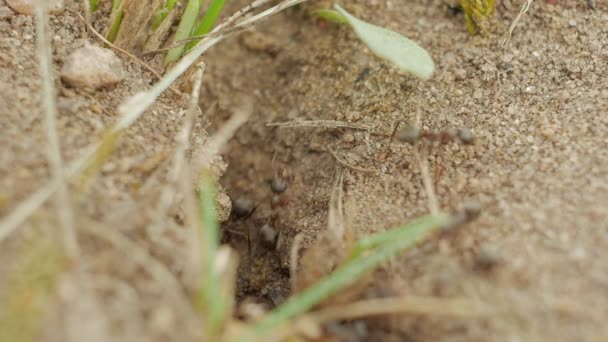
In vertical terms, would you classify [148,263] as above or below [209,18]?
below

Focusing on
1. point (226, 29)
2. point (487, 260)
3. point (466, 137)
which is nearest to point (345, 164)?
point (466, 137)

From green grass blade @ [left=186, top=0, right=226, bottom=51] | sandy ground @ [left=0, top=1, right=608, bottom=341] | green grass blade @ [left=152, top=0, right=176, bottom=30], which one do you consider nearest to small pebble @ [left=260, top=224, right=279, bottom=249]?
sandy ground @ [left=0, top=1, right=608, bottom=341]

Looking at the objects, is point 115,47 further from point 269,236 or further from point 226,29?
point 269,236

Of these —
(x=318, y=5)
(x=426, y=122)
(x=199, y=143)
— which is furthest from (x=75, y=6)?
(x=426, y=122)

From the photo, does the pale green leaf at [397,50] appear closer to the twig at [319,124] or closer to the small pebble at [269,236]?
the twig at [319,124]

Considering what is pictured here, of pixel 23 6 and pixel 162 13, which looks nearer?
pixel 23 6

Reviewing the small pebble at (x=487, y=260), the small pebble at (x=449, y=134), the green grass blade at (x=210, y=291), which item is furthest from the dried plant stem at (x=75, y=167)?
the small pebble at (x=487, y=260)
